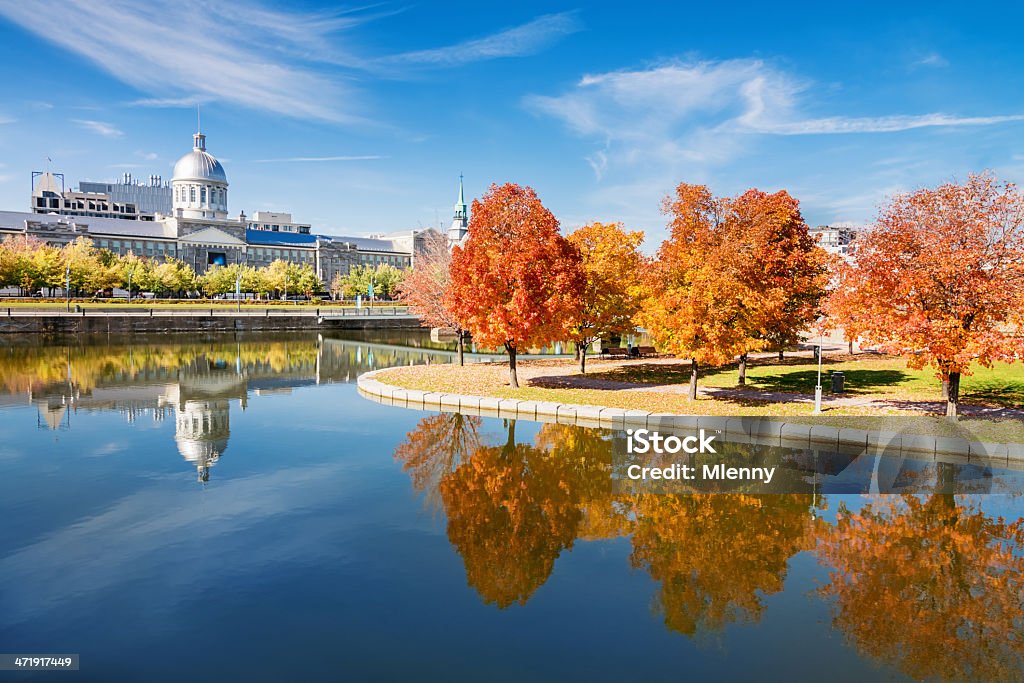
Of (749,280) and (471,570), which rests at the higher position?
(749,280)

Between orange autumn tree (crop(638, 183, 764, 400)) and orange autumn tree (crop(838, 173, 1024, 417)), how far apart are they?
4019mm

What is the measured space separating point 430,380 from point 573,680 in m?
22.3

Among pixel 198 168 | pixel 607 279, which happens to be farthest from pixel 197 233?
pixel 607 279

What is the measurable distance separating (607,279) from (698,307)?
10626 mm

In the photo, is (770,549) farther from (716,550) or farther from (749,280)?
(749,280)

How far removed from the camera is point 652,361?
3716cm

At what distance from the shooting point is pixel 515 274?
2514cm

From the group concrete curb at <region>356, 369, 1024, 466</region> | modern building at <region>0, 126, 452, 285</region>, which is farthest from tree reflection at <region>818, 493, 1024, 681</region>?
modern building at <region>0, 126, 452, 285</region>

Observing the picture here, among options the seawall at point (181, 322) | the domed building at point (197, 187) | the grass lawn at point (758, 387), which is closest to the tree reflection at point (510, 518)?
the grass lawn at point (758, 387)

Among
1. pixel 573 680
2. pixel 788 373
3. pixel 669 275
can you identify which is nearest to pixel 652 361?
pixel 788 373

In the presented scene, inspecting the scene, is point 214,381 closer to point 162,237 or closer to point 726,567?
point 726,567

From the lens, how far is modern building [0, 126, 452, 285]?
403ft

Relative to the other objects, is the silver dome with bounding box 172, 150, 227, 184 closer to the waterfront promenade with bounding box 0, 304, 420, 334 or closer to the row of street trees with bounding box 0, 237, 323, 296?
the row of street trees with bounding box 0, 237, 323, 296

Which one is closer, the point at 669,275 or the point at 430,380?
the point at 669,275
